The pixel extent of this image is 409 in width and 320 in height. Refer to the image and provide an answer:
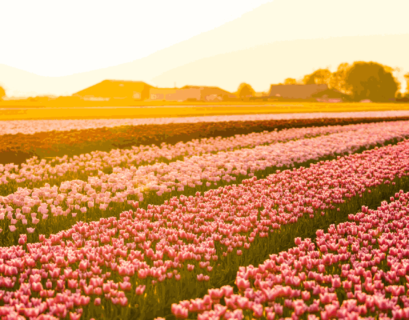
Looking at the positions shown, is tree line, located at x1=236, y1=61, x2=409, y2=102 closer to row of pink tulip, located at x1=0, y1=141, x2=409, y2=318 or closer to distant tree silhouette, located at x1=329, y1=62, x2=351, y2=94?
distant tree silhouette, located at x1=329, y1=62, x2=351, y2=94

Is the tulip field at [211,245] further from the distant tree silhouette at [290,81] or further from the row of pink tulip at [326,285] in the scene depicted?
the distant tree silhouette at [290,81]

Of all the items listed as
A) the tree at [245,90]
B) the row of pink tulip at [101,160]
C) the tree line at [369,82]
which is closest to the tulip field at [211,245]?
the row of pink tulip at [101,160]

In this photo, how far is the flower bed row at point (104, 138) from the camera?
14609 millimetres

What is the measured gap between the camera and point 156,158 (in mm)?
13969

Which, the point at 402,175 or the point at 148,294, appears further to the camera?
the point at 402,175

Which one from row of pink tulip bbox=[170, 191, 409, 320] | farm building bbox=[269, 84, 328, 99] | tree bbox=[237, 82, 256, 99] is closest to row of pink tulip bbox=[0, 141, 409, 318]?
row of pink tulip bbox=[170, 191, 409, 320]

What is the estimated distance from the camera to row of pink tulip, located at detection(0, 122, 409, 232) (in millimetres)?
7281

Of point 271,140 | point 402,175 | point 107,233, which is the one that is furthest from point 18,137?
point 402,175

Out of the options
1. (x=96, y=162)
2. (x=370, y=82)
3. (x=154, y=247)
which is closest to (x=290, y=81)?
(x=370, y=82)

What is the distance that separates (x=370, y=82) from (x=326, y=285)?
13606cm

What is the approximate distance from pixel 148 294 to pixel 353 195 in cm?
545

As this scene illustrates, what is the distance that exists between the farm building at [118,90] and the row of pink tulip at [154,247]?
115m

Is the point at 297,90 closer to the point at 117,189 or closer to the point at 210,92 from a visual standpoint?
the point at 210,92

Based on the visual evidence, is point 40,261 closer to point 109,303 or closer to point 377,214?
point 109,303
